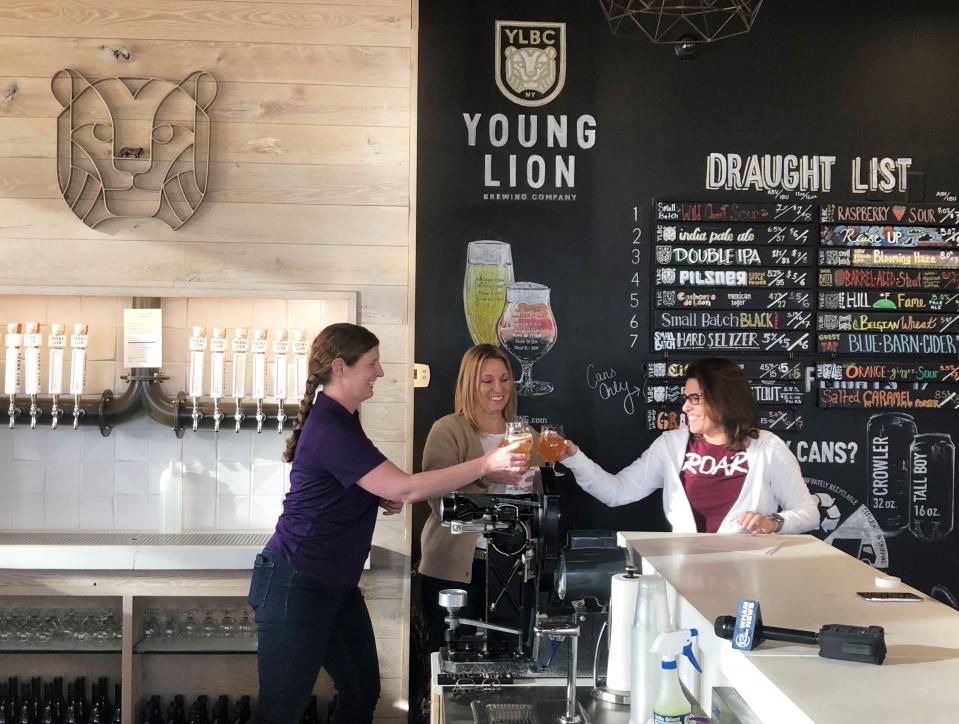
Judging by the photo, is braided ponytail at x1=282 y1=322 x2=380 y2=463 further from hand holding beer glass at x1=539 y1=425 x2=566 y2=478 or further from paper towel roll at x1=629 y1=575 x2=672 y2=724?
paper towel roll at x1=629 y1=575 x2=672 y2=724

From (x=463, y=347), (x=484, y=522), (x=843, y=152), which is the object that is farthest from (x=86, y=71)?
(x=843, y=152)

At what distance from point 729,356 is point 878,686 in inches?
120

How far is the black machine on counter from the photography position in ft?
7.75

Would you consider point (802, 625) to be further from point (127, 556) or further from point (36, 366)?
point (36, 366)

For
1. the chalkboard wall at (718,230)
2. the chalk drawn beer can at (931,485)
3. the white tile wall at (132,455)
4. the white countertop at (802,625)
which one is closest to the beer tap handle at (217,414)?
the white tile wall at (132,455)

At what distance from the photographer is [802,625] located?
1764mm

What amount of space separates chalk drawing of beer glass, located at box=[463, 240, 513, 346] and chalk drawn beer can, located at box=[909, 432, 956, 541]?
1921 millimetres

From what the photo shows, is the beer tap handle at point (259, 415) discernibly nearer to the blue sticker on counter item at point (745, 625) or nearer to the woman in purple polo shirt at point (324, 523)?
the woman in purple polo shirt at point (324, 523)

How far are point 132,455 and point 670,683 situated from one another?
2.99m

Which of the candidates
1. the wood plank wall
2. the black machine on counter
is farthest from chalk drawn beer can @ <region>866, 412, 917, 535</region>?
the black machine on counter

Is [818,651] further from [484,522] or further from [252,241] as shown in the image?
[252,241]

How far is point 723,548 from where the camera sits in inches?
99.5

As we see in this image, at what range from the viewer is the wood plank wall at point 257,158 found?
3.81m

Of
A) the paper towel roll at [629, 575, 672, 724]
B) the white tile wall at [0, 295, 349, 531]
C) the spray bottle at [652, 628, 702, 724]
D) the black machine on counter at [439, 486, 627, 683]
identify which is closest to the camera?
the spray bottle at [652, 628, 702, 724]
